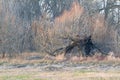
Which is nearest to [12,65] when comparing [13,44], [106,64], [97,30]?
[106,64]

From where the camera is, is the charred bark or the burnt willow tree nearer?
the charred bark

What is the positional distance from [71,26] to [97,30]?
2.71 metres

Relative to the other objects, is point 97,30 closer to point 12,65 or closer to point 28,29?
point 28,29

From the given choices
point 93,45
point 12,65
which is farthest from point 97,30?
point 12,65

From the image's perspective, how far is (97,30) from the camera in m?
34.4

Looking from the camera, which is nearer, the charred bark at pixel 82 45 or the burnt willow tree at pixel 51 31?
the charred bark at pixel 82 45

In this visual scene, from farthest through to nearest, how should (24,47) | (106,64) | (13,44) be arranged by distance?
(24,47) < (13,44) < (106,64)

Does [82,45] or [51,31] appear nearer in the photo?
[82,45]

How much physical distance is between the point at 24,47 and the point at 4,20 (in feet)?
18.0

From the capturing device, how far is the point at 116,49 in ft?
113

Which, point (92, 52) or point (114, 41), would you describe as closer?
point (92, 52)

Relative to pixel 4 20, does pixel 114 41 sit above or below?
below

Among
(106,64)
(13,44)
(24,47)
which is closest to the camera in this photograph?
(106,64)

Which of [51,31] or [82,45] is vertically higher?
[51,31]
